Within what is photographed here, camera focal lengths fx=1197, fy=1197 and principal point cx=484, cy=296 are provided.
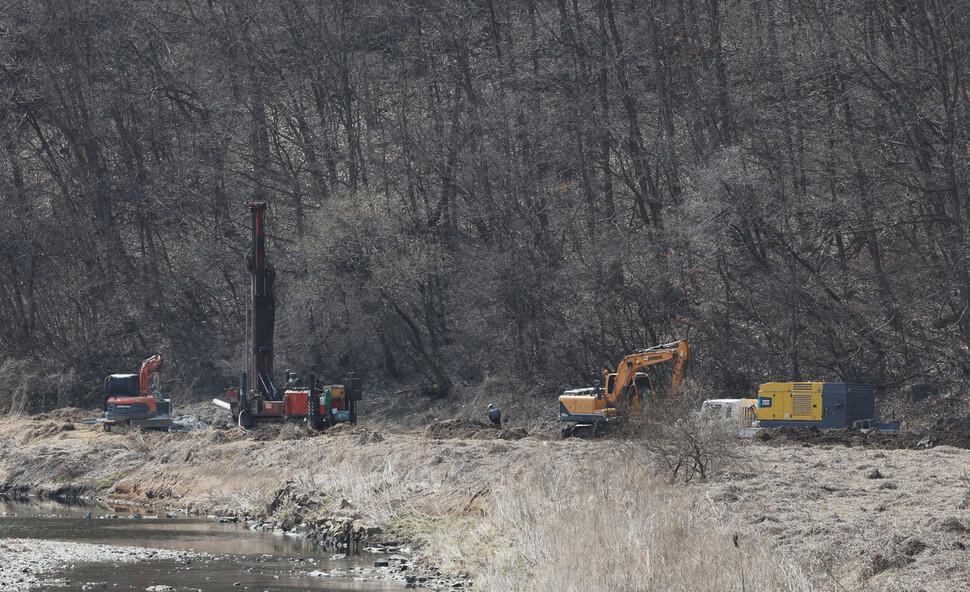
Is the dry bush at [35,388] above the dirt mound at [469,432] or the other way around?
above

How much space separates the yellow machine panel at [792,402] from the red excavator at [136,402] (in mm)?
19605

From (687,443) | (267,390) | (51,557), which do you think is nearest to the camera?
(51,557)

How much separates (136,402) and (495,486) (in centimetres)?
2083

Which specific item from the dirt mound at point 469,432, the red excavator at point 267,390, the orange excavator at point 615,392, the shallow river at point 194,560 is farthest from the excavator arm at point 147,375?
the orange excavator at point 615,392

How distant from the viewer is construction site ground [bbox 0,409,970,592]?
46.9 ft

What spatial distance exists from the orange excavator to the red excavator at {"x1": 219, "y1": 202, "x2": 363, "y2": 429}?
6821mm

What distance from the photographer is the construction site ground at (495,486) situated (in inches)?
563

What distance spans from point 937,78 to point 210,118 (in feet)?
107

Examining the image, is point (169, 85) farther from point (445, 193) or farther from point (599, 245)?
point (599, 245)

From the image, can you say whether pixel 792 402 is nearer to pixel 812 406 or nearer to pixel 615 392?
pixel 812 406

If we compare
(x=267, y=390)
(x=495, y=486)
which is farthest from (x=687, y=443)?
(x=267, y=390)

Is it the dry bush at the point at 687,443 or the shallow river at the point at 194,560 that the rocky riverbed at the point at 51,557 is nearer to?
the shallow river at the point at 194,560

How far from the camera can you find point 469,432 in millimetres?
32531

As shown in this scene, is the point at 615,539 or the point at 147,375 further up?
the point at 147,375
